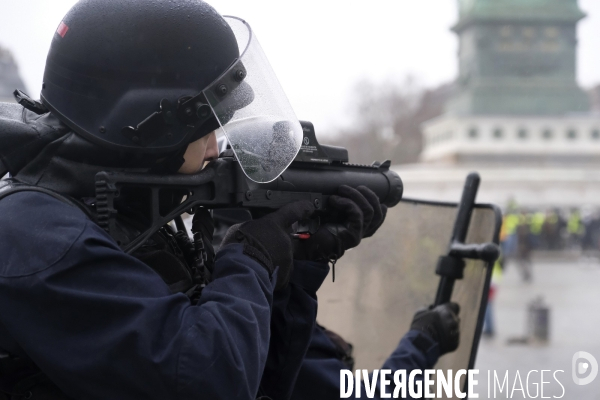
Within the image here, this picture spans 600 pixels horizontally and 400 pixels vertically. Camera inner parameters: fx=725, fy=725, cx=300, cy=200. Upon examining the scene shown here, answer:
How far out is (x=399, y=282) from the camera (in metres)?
2.45

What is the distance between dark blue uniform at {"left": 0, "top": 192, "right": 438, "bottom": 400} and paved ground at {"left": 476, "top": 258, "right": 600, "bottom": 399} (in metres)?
4.52

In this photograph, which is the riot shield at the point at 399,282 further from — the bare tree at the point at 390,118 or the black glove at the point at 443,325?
the bare tree at the point at 390,118

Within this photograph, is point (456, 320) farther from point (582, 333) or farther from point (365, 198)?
point (582, 333)

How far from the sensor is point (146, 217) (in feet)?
5.25

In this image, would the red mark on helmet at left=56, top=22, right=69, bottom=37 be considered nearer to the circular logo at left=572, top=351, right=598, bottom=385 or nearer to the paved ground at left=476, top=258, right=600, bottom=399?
the circular logo at left=572, top=351, right=598, bottom=385

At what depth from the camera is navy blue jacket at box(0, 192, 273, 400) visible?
49.7 inches

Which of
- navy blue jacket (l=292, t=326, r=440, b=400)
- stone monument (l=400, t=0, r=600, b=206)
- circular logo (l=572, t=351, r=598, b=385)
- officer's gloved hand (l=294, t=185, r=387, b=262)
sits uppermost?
stone monument (l=400, t=0, r=600, b=206)

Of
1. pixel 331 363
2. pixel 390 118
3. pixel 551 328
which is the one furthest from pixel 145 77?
pixel 390 118

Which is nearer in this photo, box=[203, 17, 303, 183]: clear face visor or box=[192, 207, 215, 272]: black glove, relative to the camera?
box=[203, 17, 303, 183]: clear face visor

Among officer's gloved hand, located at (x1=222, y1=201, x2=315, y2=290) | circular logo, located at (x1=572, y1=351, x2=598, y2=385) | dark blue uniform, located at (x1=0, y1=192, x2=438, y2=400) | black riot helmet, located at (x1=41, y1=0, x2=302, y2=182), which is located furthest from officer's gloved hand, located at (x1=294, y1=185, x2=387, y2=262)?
circular logo, located at (x1=572, y1=351, x2=598, y2=385)

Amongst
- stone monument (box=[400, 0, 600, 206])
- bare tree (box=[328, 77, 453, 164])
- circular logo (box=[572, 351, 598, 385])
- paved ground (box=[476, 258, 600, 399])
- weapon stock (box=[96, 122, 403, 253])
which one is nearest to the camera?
weapon stock (box=[96, 122, 403, 253])

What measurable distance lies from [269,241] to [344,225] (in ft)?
1.22

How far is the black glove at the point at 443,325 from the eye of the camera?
2.15m

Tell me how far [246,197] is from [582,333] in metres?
9.25
